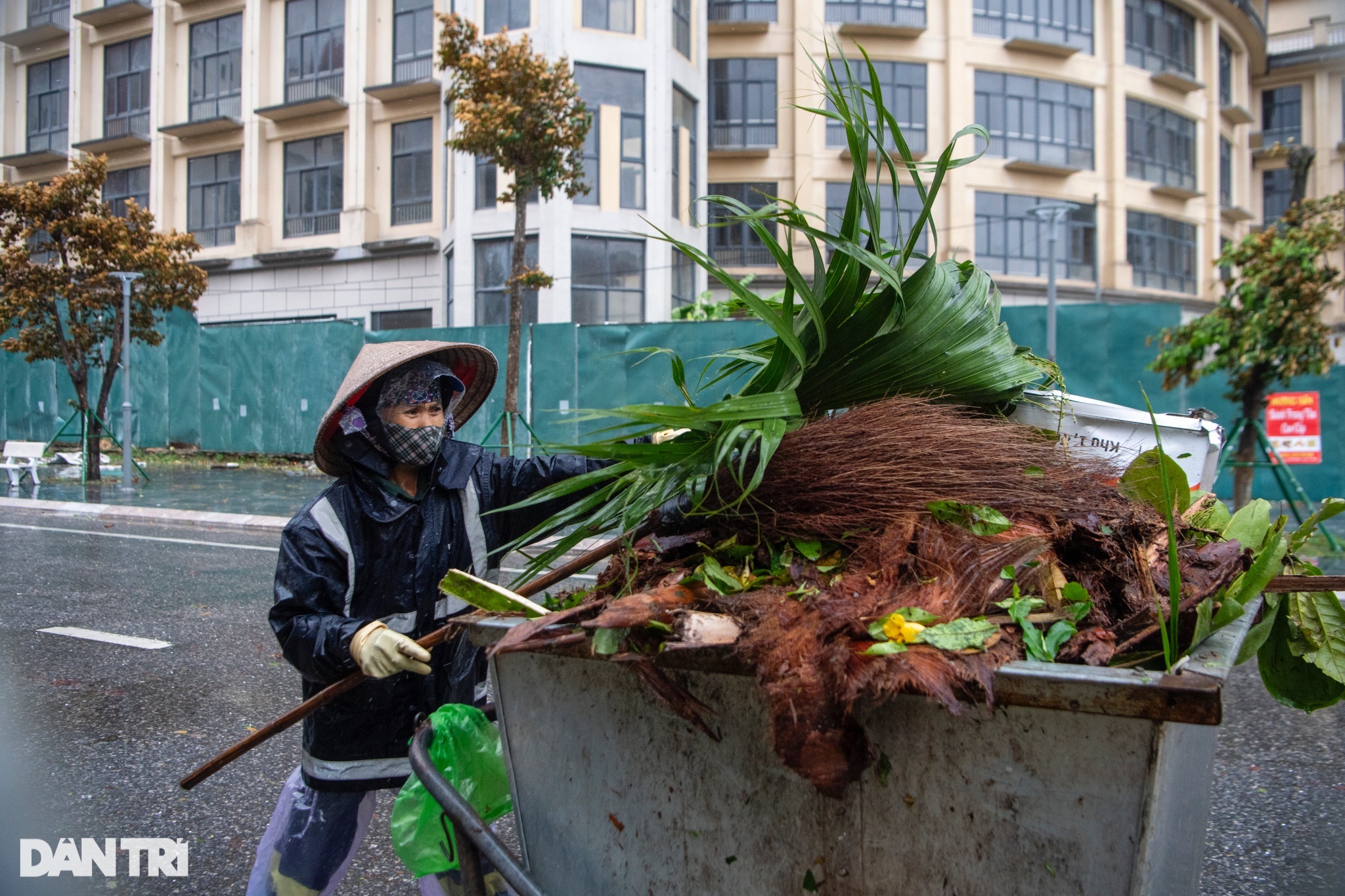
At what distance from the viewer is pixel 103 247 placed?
48.1 ft

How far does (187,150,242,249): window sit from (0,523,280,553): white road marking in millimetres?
15716

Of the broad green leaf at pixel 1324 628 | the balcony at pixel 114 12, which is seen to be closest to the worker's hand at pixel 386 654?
the broad green leaf at pixel 1324 628

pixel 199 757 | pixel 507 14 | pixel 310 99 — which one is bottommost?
pixel 199 757

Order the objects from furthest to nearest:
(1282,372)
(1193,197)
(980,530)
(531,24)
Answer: (1193,197) → (531,24) → (1282,372) → (980,530)

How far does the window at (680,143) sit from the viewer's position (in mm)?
19953

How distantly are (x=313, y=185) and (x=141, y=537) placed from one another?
1581cm

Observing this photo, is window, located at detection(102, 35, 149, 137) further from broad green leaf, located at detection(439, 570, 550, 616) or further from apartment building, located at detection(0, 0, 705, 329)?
broad green leaf, located at detection(439, 570, 550, 616)

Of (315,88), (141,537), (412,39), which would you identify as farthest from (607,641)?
→ (315,88)

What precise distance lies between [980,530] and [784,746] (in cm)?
52

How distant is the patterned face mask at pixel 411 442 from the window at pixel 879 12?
25502 millimetres

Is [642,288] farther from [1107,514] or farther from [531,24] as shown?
[1107,514]

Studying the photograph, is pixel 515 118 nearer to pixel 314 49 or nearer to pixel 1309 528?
pixel 1309 528

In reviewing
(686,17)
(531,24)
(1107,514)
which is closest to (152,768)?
(1107,514)

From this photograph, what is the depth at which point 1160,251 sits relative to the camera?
93.8ft
